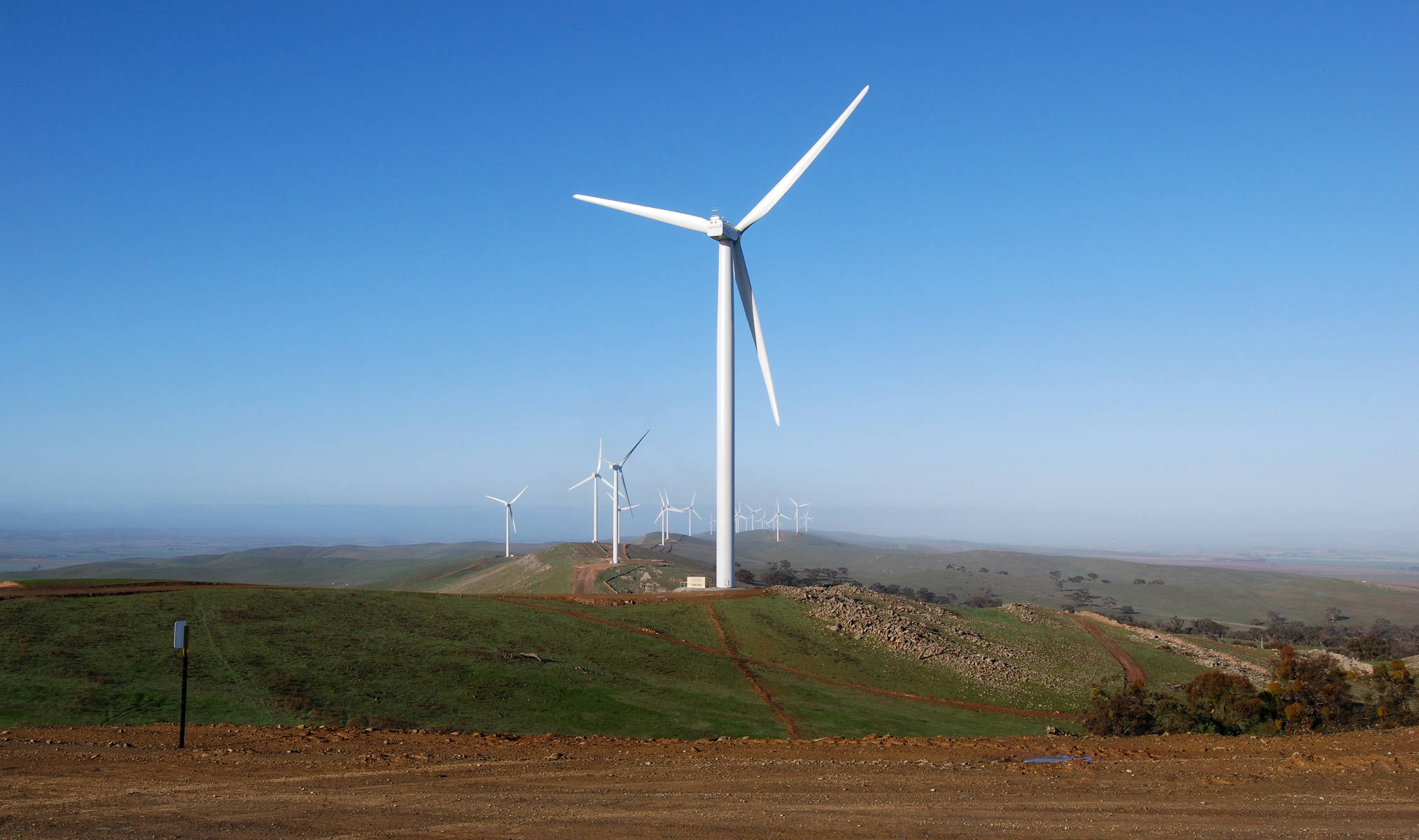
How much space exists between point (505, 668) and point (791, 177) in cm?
3156

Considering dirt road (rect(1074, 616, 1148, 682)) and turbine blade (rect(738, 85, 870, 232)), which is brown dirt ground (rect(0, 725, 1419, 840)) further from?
turbine blade (rect(738, 85, 870, 232))

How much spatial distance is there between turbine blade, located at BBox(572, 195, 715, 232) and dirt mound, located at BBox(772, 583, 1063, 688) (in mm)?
23382

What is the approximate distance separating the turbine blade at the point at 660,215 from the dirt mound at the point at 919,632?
76.7 ft

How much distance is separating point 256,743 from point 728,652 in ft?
79.8

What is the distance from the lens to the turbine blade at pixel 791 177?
4794 centimetres

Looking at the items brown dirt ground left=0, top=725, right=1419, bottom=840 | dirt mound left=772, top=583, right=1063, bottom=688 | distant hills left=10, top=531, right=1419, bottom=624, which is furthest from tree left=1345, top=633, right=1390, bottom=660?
distant hills left=10, top=531, right=1419, bottom=624

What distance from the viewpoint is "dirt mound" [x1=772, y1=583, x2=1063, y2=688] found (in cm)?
4416

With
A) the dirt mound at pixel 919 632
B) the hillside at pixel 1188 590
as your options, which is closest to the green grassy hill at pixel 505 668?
the dirt mound at pixel 919 632

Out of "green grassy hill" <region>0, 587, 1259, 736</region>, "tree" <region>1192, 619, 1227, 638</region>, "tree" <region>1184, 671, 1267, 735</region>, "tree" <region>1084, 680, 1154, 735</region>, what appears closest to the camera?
"green grassy hill" <region>0, 587, 1259, 736</region>

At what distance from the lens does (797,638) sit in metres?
45.8

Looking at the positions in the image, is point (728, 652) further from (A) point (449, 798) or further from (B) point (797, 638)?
(A) point (449, 798)

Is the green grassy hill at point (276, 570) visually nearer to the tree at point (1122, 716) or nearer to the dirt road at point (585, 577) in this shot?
the dirt road at point (585, 577)

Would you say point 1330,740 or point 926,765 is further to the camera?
point 1330,740

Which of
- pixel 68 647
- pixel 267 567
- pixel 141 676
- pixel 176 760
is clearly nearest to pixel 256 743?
pixel 176 760
